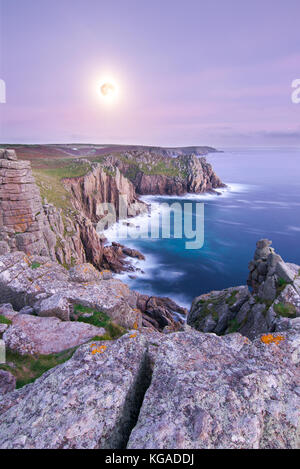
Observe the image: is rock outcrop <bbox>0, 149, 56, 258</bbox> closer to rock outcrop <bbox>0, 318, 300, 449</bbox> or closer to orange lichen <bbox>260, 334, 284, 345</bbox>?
rock outcrop <bbox>0, 318, 300, 449</bbox>

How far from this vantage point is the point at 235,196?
157m

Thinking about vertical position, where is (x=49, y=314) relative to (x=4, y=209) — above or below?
below

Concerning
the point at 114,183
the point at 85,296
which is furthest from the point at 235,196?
the point at 85,296

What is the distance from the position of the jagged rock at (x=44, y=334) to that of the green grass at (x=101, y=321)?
46cm

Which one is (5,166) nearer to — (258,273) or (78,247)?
(78,247)

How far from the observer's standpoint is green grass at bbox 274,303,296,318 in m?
17.8

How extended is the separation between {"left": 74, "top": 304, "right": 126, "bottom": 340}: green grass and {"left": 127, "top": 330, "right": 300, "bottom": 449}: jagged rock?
5.49 meters

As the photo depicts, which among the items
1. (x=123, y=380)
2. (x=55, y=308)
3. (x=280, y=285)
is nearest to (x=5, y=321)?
(x=55, y=308)

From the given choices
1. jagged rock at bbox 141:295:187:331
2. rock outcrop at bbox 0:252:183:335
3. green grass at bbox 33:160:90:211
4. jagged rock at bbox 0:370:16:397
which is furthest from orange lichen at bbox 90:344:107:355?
green grass at bbox 33:160:90:211

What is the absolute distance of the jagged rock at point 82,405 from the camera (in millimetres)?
4840

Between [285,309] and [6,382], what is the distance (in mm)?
18771

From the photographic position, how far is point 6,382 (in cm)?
841

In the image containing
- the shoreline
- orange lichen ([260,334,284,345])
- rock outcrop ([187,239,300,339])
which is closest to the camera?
orange lichen ([260,334,284,345])
